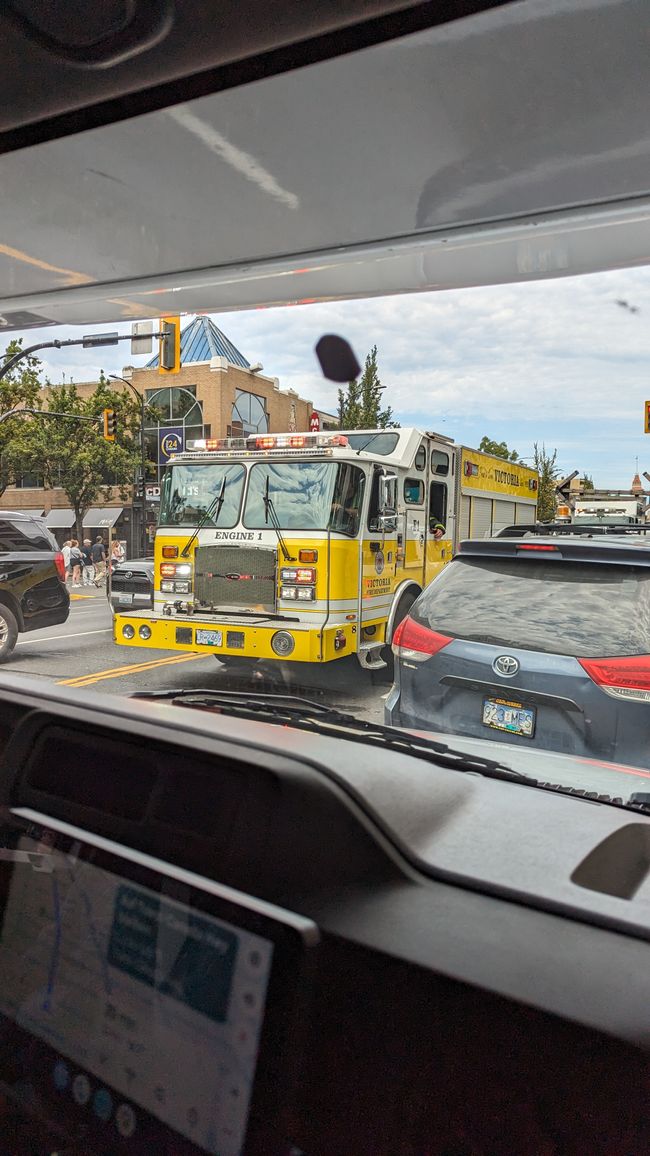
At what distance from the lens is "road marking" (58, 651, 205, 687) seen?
4.44 metres

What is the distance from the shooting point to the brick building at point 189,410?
3.30 meters

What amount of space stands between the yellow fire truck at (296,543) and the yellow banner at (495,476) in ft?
1.25

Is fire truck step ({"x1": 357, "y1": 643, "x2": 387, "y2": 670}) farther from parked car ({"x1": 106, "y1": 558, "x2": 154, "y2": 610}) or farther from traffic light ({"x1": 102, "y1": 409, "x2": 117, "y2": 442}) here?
traffic light ({"x1": 102, "y1": 409, "x2": 117, "y2": 442})

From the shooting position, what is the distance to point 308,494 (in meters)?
5.35

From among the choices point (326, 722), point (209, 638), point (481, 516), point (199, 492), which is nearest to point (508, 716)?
point (326, 722)

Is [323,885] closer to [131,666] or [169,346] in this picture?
[169,346]

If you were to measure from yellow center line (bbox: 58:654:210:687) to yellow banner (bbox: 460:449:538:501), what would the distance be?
2577 millimetres

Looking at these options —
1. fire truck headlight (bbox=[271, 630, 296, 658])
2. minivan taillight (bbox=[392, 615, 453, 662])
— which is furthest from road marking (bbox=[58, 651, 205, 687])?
minivan taillight (bbox=[392, 615, 453, 662])

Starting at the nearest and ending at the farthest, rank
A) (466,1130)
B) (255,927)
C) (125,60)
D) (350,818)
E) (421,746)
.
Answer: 1. (466,1130)
2. (255,927)
3. (350,818)
4. (125,60)
5. (421,746)

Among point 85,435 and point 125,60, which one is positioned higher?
point 125,60

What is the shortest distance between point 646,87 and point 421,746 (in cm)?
150

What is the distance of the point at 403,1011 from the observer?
104 cm

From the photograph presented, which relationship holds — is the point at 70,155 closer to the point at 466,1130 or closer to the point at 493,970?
the point at 493,970

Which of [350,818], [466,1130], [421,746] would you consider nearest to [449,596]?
[421,746]
